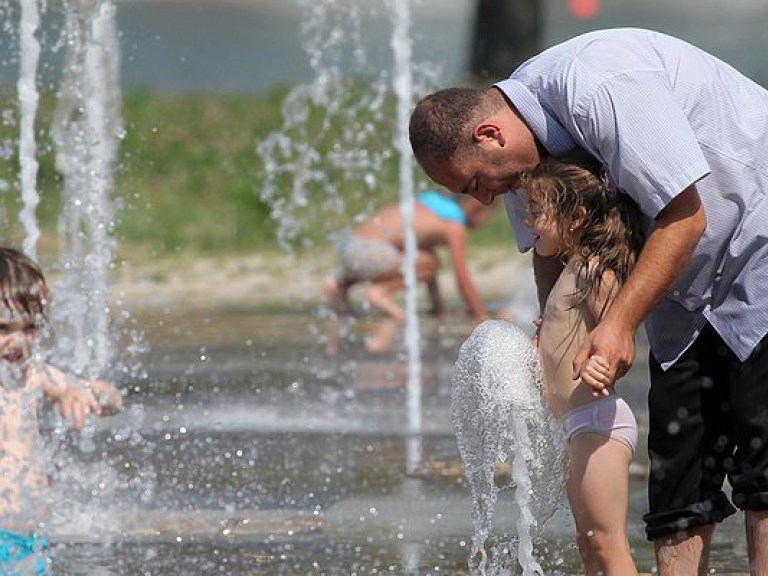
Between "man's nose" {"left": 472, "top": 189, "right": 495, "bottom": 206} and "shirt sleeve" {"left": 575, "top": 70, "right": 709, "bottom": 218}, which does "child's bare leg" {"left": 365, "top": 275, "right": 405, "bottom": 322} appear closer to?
"man's nose" {"left": 472, "top": 189, "right": 495, "bottom": 206}

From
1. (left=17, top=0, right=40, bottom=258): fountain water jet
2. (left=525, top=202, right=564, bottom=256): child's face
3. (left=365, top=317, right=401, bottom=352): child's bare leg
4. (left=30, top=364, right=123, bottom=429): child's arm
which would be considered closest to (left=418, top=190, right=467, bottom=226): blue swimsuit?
(left=365, top=317, right=401, bottom=352): child's bare leg

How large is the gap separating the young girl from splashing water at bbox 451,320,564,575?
7 cm

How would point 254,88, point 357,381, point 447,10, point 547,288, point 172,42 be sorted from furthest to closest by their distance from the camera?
point 447,10
point 172,42
point 254,88
point 357,381
point 547,288

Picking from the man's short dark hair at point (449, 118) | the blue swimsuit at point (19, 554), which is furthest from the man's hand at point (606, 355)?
the blue swimsuit at point (19, 554)

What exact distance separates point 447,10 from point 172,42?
12.7 ft

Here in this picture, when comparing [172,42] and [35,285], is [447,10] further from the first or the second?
[35,285]

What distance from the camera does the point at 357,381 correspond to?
8.34m

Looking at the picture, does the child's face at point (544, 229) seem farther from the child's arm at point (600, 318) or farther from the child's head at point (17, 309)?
the child's head at point (17, 309)

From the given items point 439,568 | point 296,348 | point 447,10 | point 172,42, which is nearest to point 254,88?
point 172,42

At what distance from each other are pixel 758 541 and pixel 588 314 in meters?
0.65

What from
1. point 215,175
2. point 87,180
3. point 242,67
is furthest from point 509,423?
point 242,67

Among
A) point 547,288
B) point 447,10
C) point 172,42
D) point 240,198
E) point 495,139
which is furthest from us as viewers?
point 447,10

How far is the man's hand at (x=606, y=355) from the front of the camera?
368 cm

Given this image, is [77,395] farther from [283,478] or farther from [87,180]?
[87,180]
